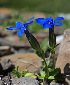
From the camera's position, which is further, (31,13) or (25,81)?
(31,13)

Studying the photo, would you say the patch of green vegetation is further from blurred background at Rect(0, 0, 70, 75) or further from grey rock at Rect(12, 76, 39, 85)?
grey rock at Rect(12, 76, 39, 85)

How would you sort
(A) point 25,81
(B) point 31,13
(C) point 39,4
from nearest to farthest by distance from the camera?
(A) point 25,81, (B) point 31,13, (C) point 39,4

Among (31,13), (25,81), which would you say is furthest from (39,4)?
(25,81)

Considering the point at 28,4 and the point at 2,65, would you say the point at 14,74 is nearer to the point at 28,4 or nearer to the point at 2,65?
the point at 2,65

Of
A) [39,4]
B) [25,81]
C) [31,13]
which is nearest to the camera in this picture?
[25,81]

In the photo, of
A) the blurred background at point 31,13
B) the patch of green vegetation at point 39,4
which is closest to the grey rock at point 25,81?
the blurred background at point 31,13

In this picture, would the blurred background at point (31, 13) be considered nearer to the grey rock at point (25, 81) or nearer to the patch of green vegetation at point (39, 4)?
the patch of green vegetation at point (39, 4)

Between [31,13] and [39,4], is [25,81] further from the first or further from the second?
[39,4]

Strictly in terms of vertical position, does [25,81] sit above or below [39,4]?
below

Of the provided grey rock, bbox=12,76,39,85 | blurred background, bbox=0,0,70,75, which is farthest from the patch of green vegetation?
grey rock, bbox=12,76,39,85

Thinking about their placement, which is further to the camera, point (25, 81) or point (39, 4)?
point (39, 4)

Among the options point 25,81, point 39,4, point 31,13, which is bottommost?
point 25,81
